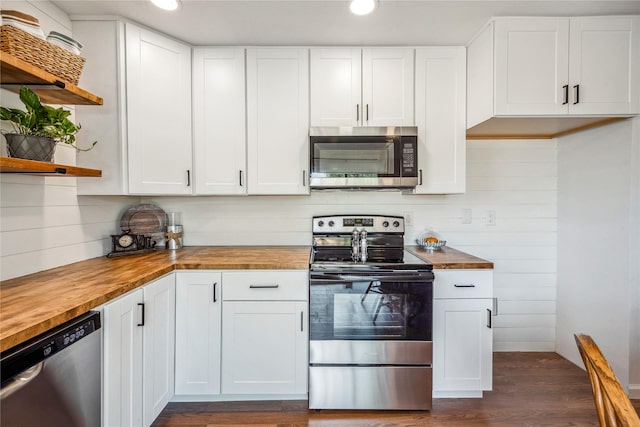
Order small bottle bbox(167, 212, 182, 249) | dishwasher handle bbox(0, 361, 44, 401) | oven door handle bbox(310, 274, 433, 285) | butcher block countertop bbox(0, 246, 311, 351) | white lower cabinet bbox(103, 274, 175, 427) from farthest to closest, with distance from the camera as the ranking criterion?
small bottle bbox(167, 212, 182, 249)
oven door handle bbox(310, 274, 433, 285)
white lower cabinet bbox(103, 274, 175, 427)
butcher block countertop bbox(0, 246, 311, 351)
dishwasher handle bbox(0, 361, 44, 401)

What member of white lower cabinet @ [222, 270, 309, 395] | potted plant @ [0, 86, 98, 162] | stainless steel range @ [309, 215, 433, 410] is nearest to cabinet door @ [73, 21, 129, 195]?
potted plant @ [0, 86, 98, 162]

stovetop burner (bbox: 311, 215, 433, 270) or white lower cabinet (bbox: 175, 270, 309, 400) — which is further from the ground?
stovetop burner (bbox: 311, 215, 433, 270)

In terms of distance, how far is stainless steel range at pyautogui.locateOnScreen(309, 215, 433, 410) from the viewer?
1.90 m

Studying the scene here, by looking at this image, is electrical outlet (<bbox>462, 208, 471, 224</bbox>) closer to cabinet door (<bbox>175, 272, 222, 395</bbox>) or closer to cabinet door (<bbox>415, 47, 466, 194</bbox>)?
cabinet door (<bbox>415, 47, 466, 194</bbox>)

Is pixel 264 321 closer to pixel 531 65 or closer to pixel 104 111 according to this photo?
pixel 104 111

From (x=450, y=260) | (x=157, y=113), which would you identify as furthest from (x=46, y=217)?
(x=450, y=260)

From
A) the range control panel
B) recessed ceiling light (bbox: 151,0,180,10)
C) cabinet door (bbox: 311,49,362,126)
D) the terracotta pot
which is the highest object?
recessed ceiling light (bbox: 151,0,180,10)

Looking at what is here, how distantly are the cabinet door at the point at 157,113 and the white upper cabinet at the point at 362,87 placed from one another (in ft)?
2.97

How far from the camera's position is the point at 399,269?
1.90 meters

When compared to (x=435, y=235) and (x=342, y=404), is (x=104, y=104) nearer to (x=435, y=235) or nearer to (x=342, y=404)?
(x=342, y=404)

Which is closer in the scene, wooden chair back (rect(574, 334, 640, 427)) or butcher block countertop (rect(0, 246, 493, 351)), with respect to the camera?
wooden chair back (rect(574, 334, 640, 427))

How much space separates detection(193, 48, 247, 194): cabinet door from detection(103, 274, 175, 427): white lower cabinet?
78cm

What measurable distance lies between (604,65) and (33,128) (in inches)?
122

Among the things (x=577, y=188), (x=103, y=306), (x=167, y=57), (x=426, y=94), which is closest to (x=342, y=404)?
(x=103, y=306)
